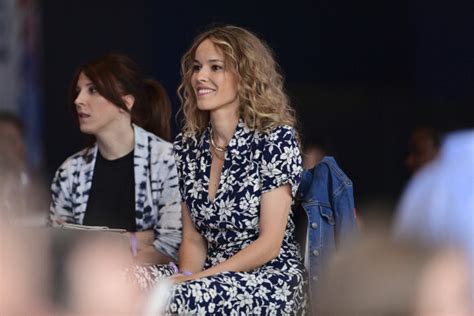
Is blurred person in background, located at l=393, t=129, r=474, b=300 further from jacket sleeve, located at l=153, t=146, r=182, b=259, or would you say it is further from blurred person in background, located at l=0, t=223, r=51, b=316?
jacket sleeve, located at l=153, t=146, r=182, b=259

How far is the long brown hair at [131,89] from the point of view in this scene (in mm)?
4219

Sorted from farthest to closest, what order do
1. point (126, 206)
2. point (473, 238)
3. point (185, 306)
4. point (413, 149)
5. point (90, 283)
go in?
point (413, 149)
point (126, 206)
point (185, 306)
point (90, 283)
point (473, 238)

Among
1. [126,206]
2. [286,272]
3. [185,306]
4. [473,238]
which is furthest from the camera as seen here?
[126,206]

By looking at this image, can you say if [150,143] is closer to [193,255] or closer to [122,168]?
[122,168]

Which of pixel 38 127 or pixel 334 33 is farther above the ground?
pixel 334 33

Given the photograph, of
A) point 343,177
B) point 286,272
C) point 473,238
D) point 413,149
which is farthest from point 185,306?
point 413,149

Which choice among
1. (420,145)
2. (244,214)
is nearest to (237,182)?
(244,214)

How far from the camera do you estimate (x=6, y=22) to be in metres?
5.68

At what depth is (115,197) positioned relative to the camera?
414 centimetres

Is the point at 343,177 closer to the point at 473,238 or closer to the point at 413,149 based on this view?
the point at 473,238

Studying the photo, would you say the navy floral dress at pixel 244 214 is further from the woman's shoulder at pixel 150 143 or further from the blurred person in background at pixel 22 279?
the blurred person in background at pixel 22 279

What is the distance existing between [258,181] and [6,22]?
108 inches

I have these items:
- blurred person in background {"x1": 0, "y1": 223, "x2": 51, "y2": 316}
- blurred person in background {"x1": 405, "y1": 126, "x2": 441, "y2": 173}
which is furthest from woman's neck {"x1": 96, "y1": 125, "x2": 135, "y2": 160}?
blurred person in background {"x1": 0, "y1": 223, "x2": 51, "y2": 316}

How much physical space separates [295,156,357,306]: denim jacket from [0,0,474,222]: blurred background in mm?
2227
